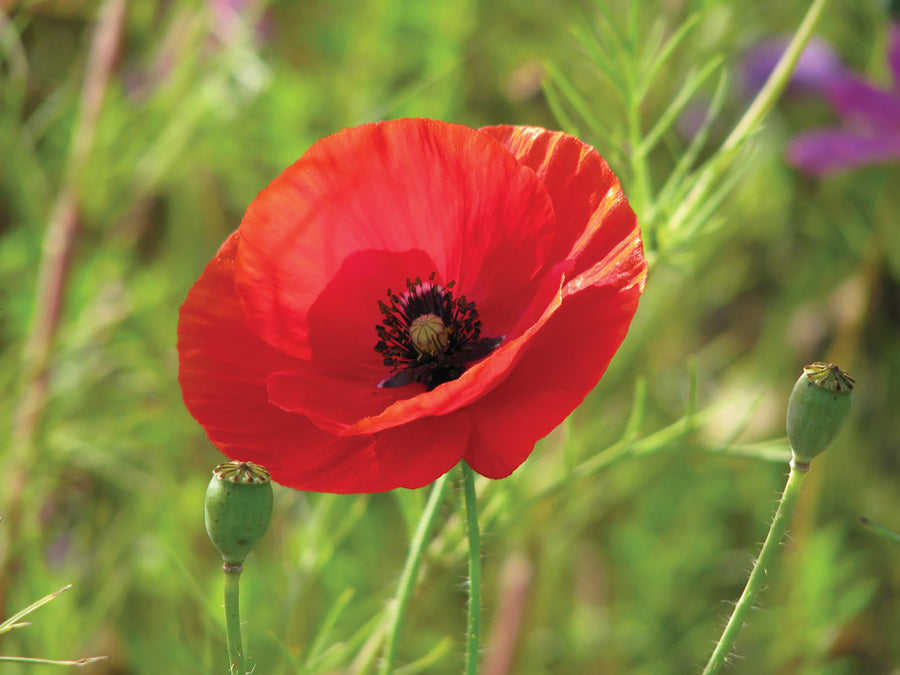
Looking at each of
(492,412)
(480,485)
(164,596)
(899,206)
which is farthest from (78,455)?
(899,206)

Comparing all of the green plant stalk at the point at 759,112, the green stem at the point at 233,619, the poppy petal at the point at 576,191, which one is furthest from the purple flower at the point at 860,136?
the green stem at the point at 233,619

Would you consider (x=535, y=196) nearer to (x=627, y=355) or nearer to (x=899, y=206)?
(x=627, y=355)

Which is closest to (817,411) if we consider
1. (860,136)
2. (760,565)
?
(760,565)

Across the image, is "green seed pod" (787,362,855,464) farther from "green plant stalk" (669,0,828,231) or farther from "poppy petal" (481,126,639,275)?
"green plant stalk" (669,0,828,231)

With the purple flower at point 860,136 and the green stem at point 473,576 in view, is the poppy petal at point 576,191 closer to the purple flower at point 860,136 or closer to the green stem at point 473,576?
the green stem at point 473,576

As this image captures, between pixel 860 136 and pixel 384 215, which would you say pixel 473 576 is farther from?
pixel 860 136

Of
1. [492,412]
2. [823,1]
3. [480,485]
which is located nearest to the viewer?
[492,412]
